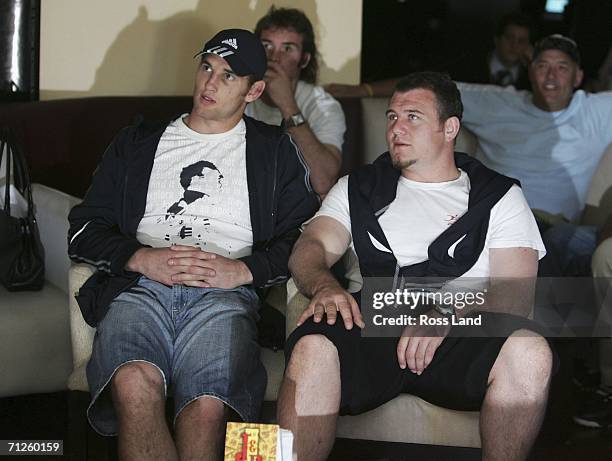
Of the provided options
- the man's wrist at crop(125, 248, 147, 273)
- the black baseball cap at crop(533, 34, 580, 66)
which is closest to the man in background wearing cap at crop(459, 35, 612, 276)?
the black baseball cap at crop(533, 34, 580, 66)

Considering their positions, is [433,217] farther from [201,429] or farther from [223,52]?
[201,429]

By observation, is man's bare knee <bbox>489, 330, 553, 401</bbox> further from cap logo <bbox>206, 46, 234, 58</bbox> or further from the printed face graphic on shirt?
cap logo <bbox>206, 46, 234, 58</bbox>

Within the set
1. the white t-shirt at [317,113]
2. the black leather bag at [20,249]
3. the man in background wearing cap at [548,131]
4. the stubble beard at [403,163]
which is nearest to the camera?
the stubble beard at [403,163]

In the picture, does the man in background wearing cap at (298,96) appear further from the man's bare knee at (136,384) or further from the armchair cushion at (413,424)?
the man's bare knee at (136,384)

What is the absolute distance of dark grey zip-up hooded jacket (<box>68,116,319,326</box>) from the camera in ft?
9.14

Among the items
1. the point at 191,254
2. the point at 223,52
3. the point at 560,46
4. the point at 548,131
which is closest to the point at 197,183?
the point at 191,254

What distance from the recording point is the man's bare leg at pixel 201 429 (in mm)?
2424

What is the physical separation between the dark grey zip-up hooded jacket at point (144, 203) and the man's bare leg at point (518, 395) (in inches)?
26.6

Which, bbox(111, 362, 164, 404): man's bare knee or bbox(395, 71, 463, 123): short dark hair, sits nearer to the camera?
bbox(111, 362, 164, 404): man's bare knee

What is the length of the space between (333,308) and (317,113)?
127 centimetres

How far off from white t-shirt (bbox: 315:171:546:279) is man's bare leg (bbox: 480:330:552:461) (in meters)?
0.36

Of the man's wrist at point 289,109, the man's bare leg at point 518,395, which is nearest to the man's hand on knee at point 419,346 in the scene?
the man's bare leg at point 518,395

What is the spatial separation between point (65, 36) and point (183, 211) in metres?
1.49

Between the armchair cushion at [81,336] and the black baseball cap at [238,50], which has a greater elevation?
the black baseball cap at [238,50]
